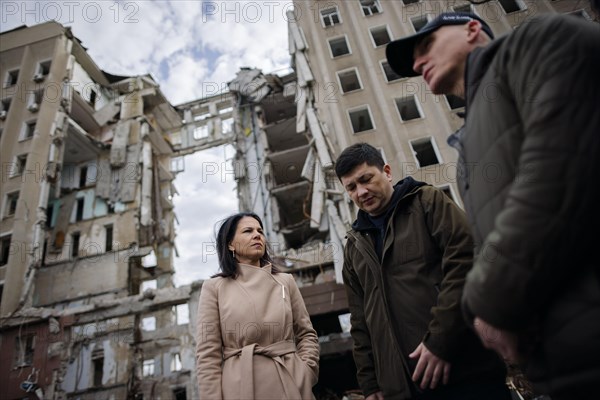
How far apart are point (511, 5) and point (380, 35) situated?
7401mm

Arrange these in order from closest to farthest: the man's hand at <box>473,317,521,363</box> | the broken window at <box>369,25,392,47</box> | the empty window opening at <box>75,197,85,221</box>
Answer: the man's hand at <box>473,317,521,363</box>, the broken window at <box>369,25,392,47</box>, the empty window opening at <box>75,197,85,221</box>

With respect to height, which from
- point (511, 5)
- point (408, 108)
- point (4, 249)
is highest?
point (511, 5)

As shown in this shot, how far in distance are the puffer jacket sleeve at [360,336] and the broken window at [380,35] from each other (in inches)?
846

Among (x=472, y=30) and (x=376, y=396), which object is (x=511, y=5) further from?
(x=376, y=396)

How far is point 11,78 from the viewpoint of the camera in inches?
1019

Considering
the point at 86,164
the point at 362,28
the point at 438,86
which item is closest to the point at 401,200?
the point at 438,86

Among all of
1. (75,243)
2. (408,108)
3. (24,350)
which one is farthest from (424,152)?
(75,243)

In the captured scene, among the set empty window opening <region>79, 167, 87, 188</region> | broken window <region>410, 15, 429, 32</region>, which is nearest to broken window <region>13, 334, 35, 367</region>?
empty window opening <region>79, 167, 87, 188</region>

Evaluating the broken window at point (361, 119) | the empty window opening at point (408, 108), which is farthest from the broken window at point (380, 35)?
the broken window at point (361, 119)

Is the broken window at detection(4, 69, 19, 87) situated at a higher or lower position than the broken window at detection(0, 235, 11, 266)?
higher

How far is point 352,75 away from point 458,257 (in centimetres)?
2040

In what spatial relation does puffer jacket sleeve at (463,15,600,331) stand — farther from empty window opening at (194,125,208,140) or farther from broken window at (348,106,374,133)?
empty window opening at (194,125,208,140)

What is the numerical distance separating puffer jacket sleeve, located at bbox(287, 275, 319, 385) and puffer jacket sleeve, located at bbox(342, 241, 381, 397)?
1.27ft

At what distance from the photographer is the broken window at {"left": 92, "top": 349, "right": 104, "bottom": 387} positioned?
55.2ft
